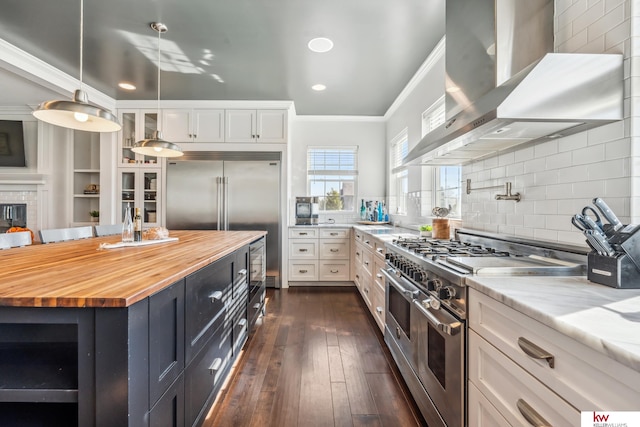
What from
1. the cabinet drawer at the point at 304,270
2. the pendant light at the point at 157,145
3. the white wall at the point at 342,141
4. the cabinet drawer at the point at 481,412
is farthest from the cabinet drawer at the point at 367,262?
the pendant light at the point at 157,145

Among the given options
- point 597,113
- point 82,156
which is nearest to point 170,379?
point 597,113

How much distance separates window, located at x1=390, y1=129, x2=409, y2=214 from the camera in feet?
13.0

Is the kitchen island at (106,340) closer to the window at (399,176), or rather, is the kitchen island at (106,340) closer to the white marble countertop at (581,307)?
the white marble countertop at (581,307)

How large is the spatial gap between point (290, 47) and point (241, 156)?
1746 mm

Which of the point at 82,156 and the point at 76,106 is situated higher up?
the point at 82,156

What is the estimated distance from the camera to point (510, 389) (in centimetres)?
91

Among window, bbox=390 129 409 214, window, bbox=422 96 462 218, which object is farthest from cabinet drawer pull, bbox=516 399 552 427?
window, bbox=390 129 409 214

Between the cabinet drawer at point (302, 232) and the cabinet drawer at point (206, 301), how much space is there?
2389 millimetres

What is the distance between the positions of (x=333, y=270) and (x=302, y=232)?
71 cm

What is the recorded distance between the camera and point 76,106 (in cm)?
156

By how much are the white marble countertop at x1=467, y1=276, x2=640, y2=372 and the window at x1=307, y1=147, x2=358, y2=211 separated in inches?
150

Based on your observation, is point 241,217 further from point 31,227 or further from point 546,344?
point 546,344

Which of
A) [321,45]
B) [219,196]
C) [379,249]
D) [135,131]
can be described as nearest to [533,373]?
[379,249]

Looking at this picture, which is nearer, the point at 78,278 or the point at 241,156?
the point at 78,278
